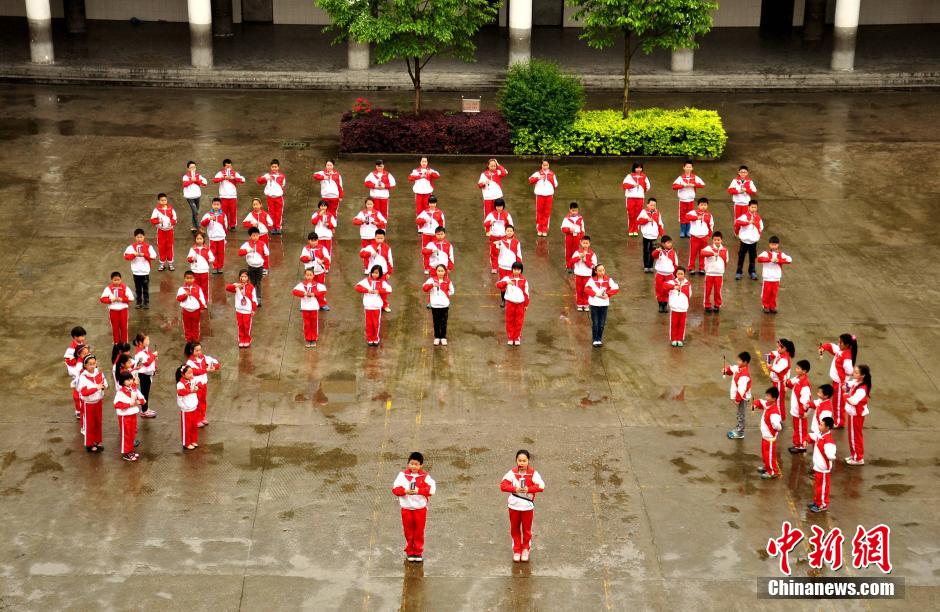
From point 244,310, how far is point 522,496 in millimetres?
6131

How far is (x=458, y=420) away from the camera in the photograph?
52.6 ft

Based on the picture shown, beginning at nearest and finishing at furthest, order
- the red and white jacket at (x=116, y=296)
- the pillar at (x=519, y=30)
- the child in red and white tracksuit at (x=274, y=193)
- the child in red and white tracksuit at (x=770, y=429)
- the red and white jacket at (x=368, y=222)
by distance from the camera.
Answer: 1. the child in red and white tracksuit at (x=770, y=429)
2. the red and white jacket at (x=116, y=296)
3. the red and white jacket at (x=368, y=222)
4. the child in red and white tracksuit at (x=274, y=193)
5. the pillar at (x=519, y=30)

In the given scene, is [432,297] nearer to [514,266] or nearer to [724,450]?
[514,266]

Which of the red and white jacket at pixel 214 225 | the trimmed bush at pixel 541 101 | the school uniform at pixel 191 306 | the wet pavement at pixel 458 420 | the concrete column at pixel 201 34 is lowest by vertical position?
the wet pavement at pixel 458 420

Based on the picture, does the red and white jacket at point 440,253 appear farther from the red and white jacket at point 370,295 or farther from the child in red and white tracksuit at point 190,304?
the child in red and white tracksuit at point 190,304

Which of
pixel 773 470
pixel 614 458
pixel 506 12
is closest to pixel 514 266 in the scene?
pixel 614 458

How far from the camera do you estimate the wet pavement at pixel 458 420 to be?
13141mm

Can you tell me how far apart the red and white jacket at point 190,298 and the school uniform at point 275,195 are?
158 inches

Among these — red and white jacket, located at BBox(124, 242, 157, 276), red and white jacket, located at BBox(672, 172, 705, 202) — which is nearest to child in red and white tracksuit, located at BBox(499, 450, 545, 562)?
red and white jacket, located at BBox(124, 242, 157, 276)

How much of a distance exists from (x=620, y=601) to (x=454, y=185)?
13.0m

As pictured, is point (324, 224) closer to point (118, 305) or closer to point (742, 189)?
point (118, 305)

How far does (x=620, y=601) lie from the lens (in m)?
12.8

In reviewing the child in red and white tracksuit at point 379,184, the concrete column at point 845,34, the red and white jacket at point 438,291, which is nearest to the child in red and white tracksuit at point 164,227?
the child in red and white tracksuit at point 379,184

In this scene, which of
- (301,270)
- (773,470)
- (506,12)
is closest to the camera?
(773,470)
